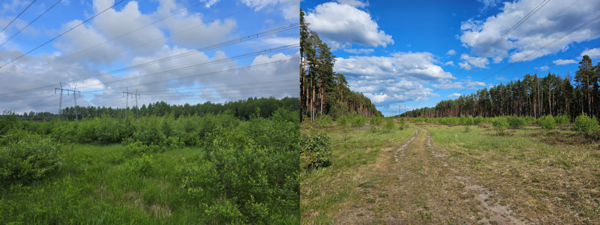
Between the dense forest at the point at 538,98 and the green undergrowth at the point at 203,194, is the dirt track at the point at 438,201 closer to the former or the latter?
the green undergrowth at the point at 203,194

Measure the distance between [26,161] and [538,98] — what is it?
55692mm

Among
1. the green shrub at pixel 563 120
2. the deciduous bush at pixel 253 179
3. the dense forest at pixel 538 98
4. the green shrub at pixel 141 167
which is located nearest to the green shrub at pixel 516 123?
the dense forest at pixel 538 98

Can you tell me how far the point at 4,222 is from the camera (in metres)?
2.88

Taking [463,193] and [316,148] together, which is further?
[316,148]

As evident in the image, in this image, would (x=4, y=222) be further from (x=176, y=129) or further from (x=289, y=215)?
(x=176, y=129)

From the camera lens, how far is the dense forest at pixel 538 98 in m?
11.4

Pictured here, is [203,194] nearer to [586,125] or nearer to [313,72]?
[313,72]

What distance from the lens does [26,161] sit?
4.34 m

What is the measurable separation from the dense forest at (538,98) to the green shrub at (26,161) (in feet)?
62.2

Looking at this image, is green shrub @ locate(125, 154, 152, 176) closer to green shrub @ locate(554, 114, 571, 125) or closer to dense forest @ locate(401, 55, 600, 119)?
dense forest @ locate(401, 55, 600, 119)

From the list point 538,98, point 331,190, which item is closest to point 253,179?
point 331,190

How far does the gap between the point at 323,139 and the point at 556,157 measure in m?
7.16

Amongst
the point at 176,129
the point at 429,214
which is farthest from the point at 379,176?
the point at 176,129

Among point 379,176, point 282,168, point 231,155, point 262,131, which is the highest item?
point 262,131
